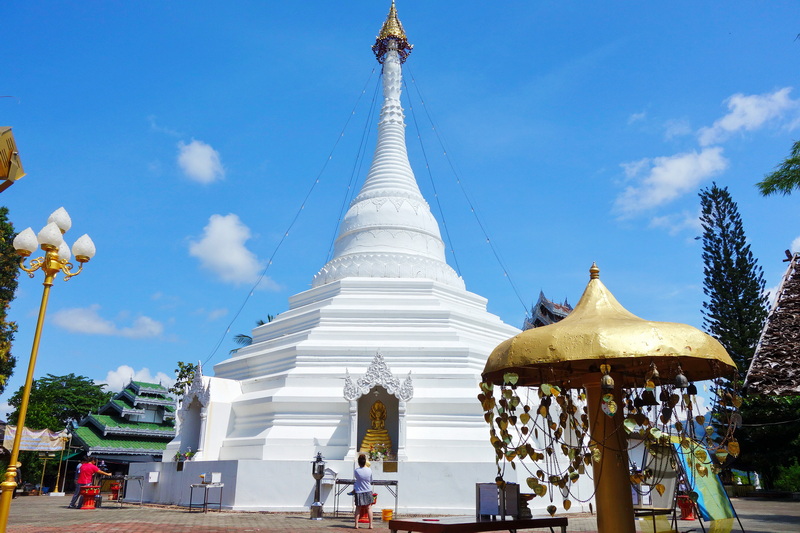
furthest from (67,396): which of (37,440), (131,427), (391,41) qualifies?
→ (391,41)

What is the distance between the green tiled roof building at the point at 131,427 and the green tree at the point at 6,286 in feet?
26.8

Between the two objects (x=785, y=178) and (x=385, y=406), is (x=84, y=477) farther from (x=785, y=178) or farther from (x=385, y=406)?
(x=785, y=178)

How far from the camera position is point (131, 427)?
36750 millimetres

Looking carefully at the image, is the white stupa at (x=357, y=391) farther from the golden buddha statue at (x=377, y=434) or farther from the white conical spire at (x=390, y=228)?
the golden buddha statue at (x=377, y=434)

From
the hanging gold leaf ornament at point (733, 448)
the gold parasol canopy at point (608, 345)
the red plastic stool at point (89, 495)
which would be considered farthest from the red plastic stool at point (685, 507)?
the red plastic stool at point (89, 495)

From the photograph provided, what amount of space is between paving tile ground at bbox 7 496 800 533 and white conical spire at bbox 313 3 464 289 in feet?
36.0

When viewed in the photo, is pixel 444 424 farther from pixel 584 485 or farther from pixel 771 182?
pixel 771 182

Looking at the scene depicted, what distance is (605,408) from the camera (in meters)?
4.82

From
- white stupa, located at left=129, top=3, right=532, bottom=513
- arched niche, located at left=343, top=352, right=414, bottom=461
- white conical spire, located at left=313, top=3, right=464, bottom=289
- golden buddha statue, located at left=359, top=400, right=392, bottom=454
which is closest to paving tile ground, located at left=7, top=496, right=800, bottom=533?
white stupa, located at left=129, top=3, right=532, bottom=513

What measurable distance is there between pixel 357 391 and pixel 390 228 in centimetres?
936

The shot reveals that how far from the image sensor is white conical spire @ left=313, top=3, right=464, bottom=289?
24719mm

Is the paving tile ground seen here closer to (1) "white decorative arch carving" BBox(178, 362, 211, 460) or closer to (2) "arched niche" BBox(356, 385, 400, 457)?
(1) "white decorative arch carving" BBox(178, 362, 211, 460)

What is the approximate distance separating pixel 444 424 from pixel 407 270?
7.65m

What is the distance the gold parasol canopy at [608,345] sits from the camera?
4.88 meters
